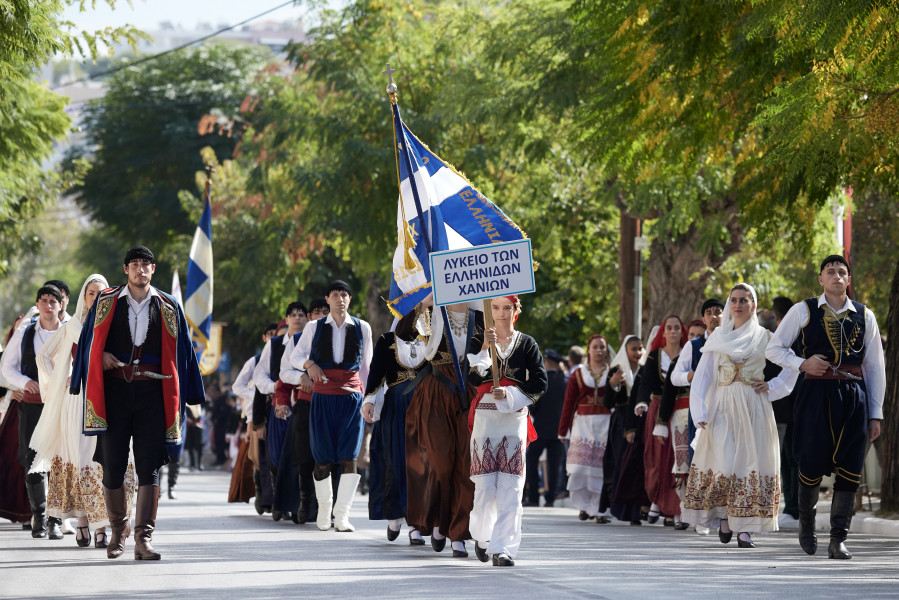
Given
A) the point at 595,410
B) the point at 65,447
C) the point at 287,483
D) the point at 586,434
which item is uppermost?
the point at 595,410

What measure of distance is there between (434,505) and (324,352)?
304cm

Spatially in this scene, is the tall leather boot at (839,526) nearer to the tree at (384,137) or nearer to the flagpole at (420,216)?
the flagpole at (420,216)

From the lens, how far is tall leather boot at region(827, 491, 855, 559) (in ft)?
36.0

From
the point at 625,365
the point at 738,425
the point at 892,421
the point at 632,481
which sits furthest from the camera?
the point at 625,365

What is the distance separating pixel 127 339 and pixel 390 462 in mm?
2519

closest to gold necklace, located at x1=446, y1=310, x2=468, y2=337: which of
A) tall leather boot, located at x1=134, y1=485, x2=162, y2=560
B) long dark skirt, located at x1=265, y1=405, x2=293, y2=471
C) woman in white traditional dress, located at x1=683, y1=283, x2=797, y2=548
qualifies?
tall leather boot, located at x1=134, y1=485, x2=162, y2=560

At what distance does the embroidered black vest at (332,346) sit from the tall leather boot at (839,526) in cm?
450

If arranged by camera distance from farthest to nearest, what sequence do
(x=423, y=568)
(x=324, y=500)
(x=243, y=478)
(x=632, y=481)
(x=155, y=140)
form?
1. (x=155, y=140)
2. (x=243, y=478)
3. (x=632, y=481)
4. (x=324, y=500)
5. (x=423, y=568)

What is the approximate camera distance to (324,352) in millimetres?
13539

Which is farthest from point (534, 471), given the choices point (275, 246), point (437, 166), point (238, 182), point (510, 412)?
point (238, 182)

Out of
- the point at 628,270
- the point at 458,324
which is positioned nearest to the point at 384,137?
the point at 628,270

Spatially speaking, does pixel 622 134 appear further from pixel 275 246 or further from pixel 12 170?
pixel 275 246

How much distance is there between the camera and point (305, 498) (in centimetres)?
1445

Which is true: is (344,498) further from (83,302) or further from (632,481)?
(632,481)
